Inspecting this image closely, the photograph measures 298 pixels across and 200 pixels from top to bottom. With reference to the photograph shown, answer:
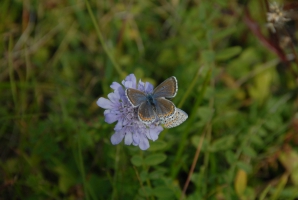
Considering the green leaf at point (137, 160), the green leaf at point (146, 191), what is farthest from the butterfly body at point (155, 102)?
the green leaf at point (146, 191)

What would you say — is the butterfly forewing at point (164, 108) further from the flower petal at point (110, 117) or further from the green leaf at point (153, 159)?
the green leaf at point (153, 159)

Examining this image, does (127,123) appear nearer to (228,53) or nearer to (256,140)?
(256,140)

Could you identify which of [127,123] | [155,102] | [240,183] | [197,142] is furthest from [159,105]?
[240,183]

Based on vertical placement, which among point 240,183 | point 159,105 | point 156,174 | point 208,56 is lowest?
point 240,183

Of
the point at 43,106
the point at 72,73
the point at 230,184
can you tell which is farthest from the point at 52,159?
the point at 230,184

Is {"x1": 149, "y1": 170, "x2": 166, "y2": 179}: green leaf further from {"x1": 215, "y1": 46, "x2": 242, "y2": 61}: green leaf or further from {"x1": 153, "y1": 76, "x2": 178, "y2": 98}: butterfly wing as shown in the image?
{"x1": 215, "y1": 46, "x2": 242, "y2": 61}: green leaf

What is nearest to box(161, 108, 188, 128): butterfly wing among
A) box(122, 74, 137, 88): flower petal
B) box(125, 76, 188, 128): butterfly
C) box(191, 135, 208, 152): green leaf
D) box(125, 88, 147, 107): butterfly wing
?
box(125, 76, 188, 128): butterfly

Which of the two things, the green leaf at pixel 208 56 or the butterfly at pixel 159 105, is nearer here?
the butterfly at pixel 159 105
